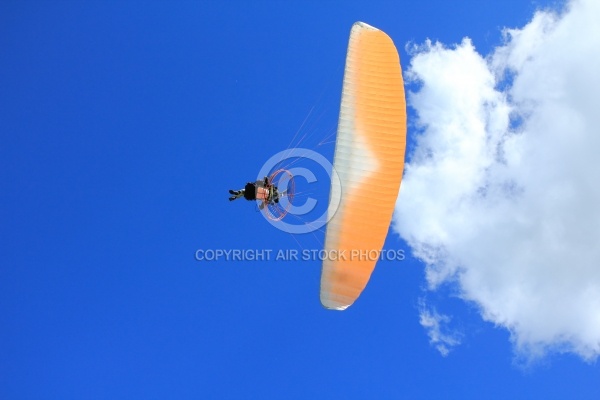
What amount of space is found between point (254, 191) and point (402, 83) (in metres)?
6.10

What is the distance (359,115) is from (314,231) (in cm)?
432

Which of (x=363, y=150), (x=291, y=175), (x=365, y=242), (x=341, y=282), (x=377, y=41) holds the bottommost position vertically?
(x=341, y=282)

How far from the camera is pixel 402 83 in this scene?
16250mm

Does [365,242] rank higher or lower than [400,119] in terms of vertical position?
lower

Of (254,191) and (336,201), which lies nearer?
(336,201)

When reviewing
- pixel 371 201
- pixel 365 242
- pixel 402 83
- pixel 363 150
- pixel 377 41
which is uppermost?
pixel 377 41

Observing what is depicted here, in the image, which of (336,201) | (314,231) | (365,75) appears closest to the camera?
(336,201)

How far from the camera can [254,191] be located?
56.6 ft

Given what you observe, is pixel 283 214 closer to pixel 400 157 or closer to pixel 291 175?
pixel 291 175

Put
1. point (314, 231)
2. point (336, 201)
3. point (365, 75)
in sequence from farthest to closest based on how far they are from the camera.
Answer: point (314, 231)
point (365, 75)
point (336, 201)

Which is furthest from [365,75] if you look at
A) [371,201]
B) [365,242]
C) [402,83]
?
[365,242]

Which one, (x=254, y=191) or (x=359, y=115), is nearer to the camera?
(x=359, y=115)

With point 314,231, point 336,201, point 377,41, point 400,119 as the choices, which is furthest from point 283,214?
Answer: point 377,41

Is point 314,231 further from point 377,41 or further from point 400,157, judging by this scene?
point 377,41
